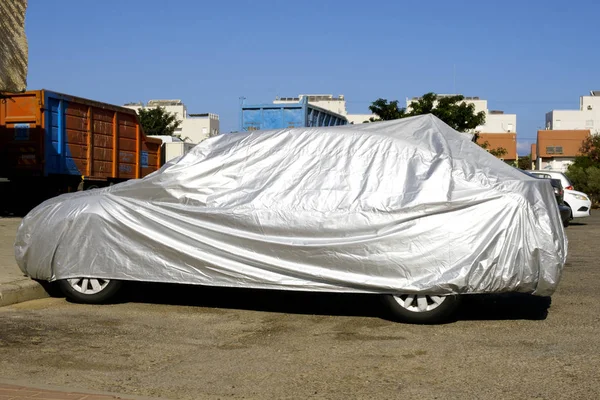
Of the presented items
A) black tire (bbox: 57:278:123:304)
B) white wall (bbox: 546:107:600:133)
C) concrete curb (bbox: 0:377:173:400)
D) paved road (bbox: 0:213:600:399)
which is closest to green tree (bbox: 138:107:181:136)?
black tire (bbox: 57:278:123:304)

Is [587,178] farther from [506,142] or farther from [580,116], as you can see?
[580,116]

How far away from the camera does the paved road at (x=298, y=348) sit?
15.4 feet

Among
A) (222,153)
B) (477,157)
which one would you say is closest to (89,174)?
Result: (222,153)

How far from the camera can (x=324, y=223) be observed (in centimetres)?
657

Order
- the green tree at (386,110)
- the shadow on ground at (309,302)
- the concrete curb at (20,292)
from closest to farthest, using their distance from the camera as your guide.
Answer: the shadow on ground at (309,302) → the concrete curb at (20,292) → the green tree at (386,110)

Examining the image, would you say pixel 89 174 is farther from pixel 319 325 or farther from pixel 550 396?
pixel 550 396

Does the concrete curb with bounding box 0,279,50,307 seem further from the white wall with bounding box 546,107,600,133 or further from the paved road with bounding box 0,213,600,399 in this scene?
the white wall with bounding box 546,107,600,133

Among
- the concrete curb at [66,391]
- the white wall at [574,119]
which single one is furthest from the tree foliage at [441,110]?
the white wall at [574,119]

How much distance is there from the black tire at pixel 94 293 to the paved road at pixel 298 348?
0.36 feet

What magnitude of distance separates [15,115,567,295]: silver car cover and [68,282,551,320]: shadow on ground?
0.70 meters

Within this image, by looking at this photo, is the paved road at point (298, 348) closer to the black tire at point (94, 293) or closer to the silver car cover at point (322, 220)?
the black tire at point (94, 293)

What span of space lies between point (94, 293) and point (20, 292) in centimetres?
87

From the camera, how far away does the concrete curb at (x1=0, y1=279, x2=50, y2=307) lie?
736 cm

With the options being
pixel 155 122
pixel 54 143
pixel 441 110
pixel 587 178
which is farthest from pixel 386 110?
pixel 155 122
